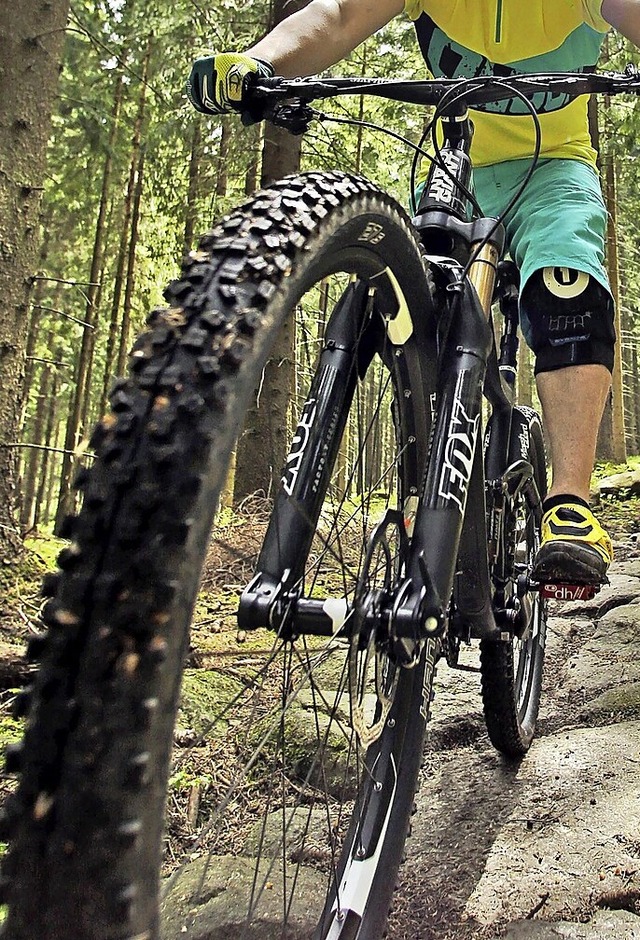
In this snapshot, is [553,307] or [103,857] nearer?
[103,857]

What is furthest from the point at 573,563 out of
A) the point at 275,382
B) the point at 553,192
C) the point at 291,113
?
the point at 275,382

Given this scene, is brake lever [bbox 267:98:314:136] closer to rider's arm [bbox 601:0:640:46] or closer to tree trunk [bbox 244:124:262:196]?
rider's arm [bbox 601:0:640:46]

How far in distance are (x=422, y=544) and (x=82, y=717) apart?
820 millimetres

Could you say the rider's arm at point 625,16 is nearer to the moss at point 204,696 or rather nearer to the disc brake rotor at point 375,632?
the disc brake rotor at point 375,632

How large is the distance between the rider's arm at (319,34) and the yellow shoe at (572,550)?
1.27 m

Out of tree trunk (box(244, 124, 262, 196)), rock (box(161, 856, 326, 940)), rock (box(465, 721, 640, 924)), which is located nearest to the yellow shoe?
rock (box(465, 721, 640, 924))

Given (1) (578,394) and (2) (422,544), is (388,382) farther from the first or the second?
(1) (578,394)

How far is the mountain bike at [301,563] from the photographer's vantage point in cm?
79

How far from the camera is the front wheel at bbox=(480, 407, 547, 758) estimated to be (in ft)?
7.70

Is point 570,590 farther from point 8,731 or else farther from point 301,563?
point 8,731

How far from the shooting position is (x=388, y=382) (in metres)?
1.72

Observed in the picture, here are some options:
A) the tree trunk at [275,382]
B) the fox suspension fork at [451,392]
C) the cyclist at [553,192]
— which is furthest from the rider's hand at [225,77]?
the tree trunk at [275,382]

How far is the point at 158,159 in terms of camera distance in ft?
33.9

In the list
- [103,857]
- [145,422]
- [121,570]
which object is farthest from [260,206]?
[103,857]
